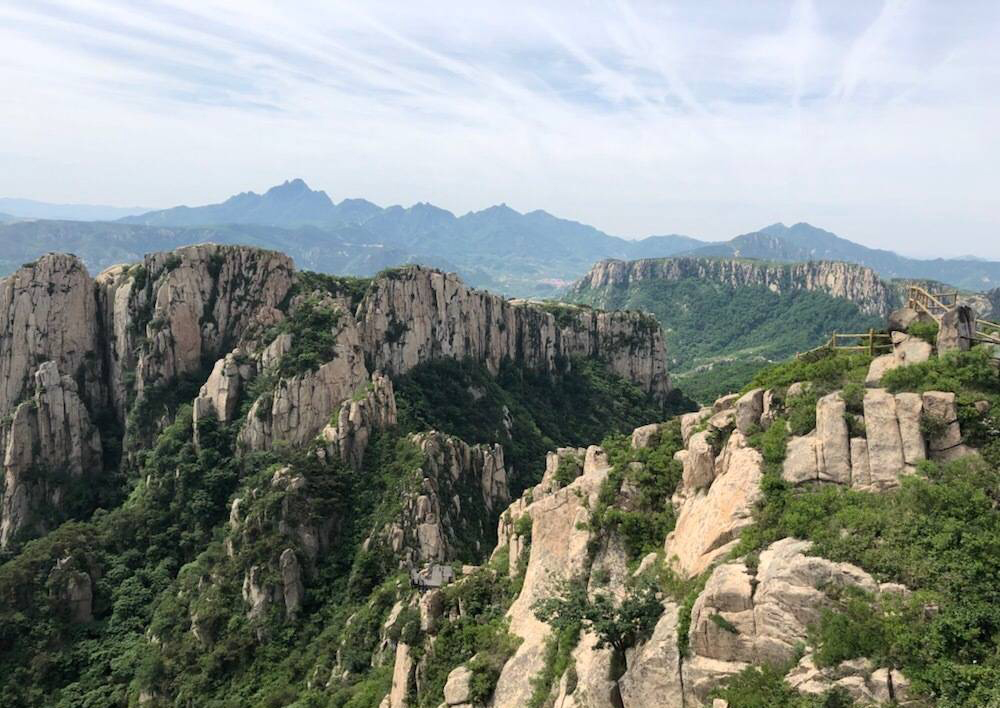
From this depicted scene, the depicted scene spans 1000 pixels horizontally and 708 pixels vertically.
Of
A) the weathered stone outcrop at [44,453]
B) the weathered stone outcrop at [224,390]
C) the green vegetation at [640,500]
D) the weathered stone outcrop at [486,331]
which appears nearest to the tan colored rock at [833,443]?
the green vegetation at [640,500]

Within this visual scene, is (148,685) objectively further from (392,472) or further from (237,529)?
(392,472)

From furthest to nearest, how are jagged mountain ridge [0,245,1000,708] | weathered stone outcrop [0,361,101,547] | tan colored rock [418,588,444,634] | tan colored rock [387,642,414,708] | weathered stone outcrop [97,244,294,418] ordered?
weathered stone outcrop [97,244,294,418] → weathered stone outcrop [0,361,101,547] → tan colored rock [418,588,444,634] → tan colored rock [387,642,414,708] → jagged mountain ridge [0,245,1000,708]

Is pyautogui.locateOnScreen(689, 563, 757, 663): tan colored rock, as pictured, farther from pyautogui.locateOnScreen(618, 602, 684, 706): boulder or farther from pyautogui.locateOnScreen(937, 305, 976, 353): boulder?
pyautogui.locateOnScreen(937, 305, 976, 353): boulder

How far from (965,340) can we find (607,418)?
326 feet

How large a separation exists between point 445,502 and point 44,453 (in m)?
47.8

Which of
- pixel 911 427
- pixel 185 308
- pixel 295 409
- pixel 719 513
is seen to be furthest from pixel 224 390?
pixel 911 427

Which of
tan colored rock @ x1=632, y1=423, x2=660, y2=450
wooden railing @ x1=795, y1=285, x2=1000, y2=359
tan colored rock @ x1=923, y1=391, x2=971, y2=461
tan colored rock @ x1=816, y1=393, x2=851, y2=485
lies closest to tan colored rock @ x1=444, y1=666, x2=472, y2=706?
tan colored rock @ x1=632, y1=423, x2=660, y2=450

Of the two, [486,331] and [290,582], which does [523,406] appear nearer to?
[486,331]

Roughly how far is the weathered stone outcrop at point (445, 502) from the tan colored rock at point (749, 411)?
33.9 metres

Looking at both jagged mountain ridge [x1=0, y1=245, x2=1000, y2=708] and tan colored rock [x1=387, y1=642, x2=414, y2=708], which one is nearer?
jagged mountain ridge [x1=0, y1=245, x2=1000, y2=708]

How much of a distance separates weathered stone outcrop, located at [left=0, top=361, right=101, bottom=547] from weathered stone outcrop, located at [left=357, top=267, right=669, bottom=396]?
36.7 m

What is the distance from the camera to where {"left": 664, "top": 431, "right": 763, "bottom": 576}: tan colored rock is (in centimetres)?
2127

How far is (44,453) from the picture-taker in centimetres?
7088

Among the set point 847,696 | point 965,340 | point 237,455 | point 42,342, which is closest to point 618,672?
point 847,696
